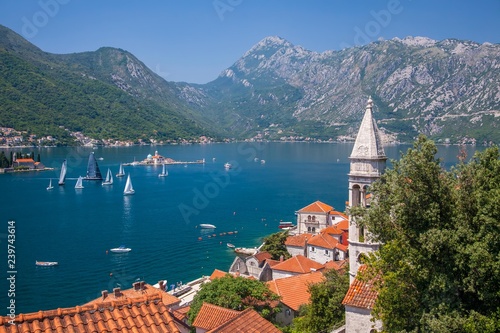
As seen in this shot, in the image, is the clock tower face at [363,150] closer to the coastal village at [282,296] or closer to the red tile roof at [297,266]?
the coastal village at [282,296]

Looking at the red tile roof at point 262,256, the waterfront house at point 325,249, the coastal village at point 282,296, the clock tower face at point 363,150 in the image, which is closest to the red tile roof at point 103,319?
the coastal village at point 282,296

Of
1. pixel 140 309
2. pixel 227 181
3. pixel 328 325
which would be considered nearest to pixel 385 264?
pixel 140 309

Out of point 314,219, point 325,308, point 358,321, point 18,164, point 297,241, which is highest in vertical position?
point 18,164

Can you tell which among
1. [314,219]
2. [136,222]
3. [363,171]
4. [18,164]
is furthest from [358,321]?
[18,164]

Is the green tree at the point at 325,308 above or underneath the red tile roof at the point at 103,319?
underneath

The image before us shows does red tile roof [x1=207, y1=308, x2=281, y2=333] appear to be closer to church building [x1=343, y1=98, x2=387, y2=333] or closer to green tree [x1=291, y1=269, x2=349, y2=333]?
green tree [x1=291, y1=269, x2=349, y2=333]

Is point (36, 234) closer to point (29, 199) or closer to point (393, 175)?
point (29, 199)

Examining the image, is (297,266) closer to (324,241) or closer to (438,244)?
(324,241)
